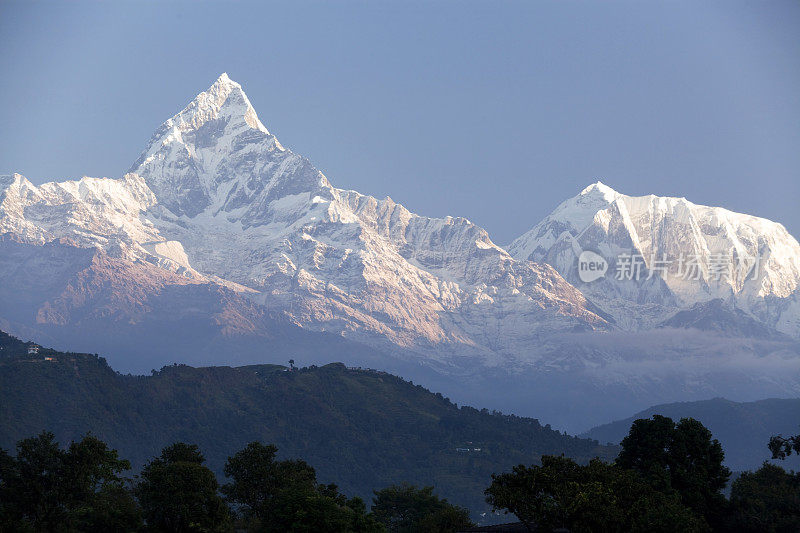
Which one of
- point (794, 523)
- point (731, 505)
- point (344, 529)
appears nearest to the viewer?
point (344, 529)

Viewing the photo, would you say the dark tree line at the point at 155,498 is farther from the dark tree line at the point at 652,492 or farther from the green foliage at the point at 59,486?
the dark tree line at the point at 652,492

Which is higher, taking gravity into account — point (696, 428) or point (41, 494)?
point (696, 428)

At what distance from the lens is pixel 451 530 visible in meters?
177

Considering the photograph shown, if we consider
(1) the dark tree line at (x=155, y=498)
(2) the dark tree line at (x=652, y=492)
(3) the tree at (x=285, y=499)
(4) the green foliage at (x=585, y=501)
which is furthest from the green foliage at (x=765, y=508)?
(3) the tree at (x=285, y=499)

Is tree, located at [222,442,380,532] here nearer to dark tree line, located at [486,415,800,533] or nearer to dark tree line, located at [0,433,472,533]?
dark tree line, located at [0,433,472,533]

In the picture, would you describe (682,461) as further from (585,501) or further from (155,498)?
(155,498)

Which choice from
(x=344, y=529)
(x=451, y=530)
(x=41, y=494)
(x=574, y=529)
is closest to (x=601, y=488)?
(x=574, y=529)

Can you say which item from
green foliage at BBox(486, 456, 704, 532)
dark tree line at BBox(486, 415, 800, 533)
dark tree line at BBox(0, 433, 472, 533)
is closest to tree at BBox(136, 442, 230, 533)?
dark tree line at BBox(0, 433, 472, 533)

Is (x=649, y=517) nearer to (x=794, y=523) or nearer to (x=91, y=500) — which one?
(x=794, y=523)

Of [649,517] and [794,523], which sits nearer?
[649,517]

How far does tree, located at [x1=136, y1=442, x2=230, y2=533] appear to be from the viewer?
13990cm

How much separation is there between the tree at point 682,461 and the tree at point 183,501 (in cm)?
6376

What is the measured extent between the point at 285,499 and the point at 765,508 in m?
74.6

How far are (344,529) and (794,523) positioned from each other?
6631 cm
